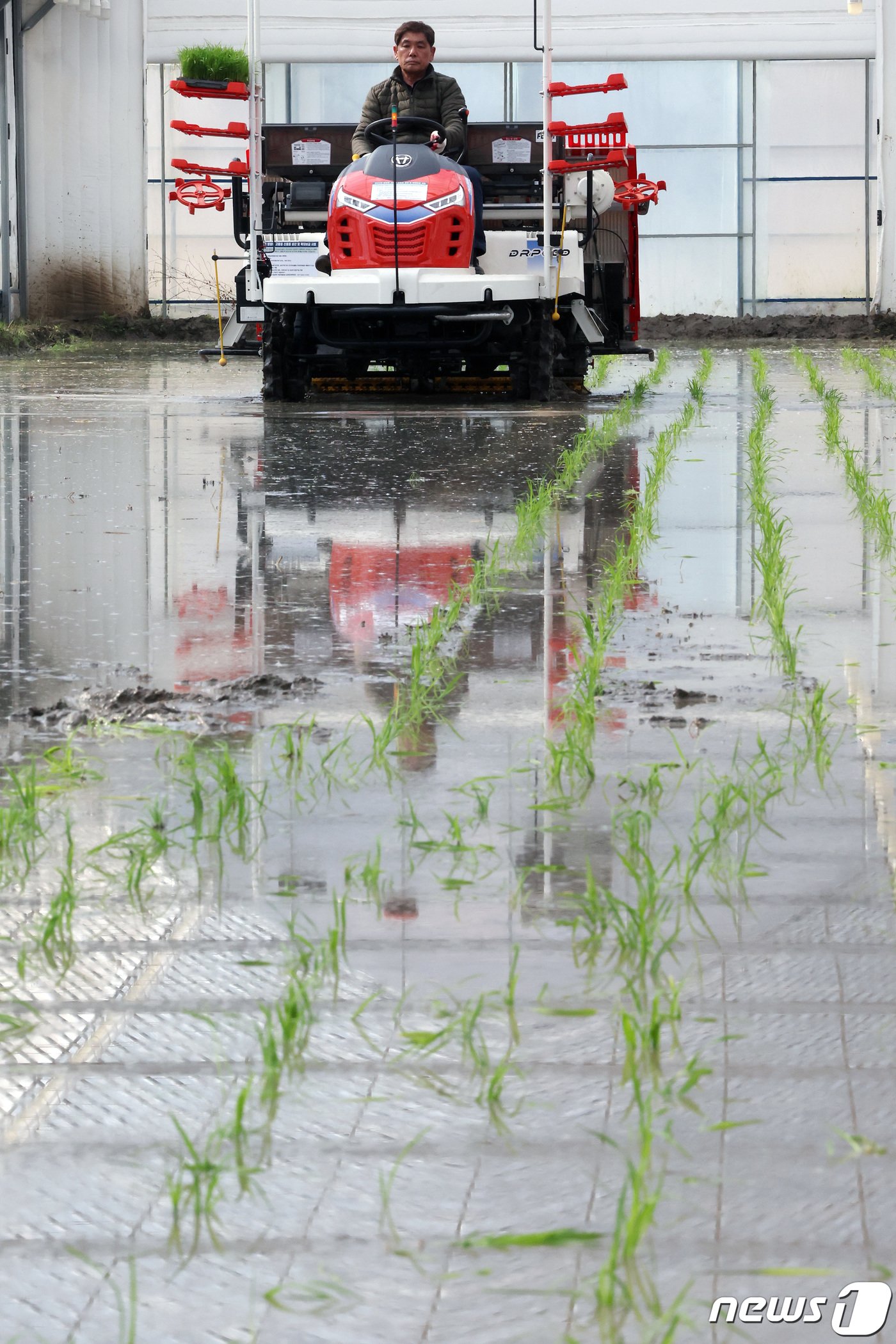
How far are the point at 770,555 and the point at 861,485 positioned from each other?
2031mm

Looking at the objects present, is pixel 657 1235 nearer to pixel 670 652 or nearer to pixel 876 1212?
pixel 876 1212

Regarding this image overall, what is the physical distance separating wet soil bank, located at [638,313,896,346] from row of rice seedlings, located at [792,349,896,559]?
15321 mm

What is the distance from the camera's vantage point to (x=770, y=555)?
18.2ft

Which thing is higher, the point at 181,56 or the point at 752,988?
Result: the point at 181,56

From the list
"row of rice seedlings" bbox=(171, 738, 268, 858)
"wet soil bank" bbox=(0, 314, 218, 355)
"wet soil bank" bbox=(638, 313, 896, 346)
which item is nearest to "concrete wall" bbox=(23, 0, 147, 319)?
"wet soil bank" bbox=(0, 314, 218, 355)

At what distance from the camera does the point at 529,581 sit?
559 cm

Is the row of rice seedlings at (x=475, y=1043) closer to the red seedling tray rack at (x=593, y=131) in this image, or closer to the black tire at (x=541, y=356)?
the black tire at (x=541, y=356)

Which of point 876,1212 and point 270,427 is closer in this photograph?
point 876,1212

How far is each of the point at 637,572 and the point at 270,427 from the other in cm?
574

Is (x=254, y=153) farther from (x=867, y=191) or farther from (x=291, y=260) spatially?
(x=867, y=191)

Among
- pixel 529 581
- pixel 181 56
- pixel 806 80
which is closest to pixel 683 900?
pixel 529 581

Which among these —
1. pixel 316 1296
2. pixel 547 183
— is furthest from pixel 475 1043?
pixel 547 183

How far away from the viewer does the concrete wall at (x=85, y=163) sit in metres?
28.0

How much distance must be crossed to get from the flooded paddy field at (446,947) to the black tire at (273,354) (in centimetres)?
701
